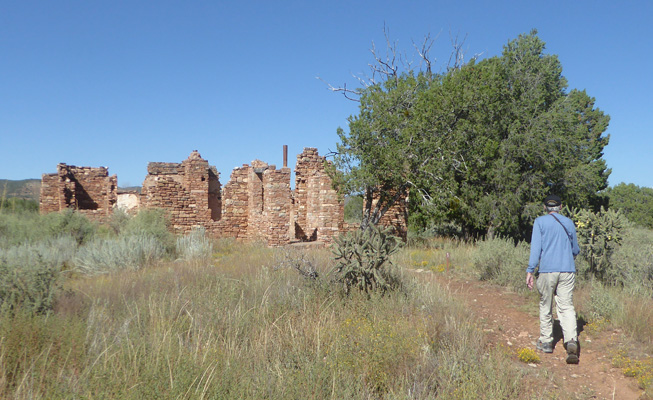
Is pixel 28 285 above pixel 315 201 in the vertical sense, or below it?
below

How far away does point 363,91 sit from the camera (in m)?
15.7

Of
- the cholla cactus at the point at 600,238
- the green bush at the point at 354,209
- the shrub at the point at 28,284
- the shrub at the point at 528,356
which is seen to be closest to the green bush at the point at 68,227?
the shrub at the point at 28,284

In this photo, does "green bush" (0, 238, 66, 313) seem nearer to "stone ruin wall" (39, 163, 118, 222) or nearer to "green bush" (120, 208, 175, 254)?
"green bush" (120, 208, 175, 254)

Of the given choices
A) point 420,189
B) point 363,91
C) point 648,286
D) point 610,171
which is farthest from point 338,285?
point 610,171

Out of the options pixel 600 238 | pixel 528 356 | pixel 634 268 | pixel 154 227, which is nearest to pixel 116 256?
pixel 154 227

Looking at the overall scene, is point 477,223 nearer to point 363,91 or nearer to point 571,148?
point 571,148

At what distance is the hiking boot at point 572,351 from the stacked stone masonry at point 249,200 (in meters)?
10.2

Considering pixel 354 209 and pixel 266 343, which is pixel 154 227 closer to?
pixel 266 343

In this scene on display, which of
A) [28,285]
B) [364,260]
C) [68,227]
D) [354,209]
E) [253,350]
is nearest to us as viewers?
[253,350]

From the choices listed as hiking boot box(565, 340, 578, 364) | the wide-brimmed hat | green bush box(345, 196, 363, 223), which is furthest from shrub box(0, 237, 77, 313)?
green bush box(345, 196, 363, 223)

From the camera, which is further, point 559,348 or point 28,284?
point 559,348

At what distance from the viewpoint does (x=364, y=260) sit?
6566 millimetres

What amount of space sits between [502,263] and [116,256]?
28.6 feet

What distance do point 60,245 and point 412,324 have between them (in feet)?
32.6
